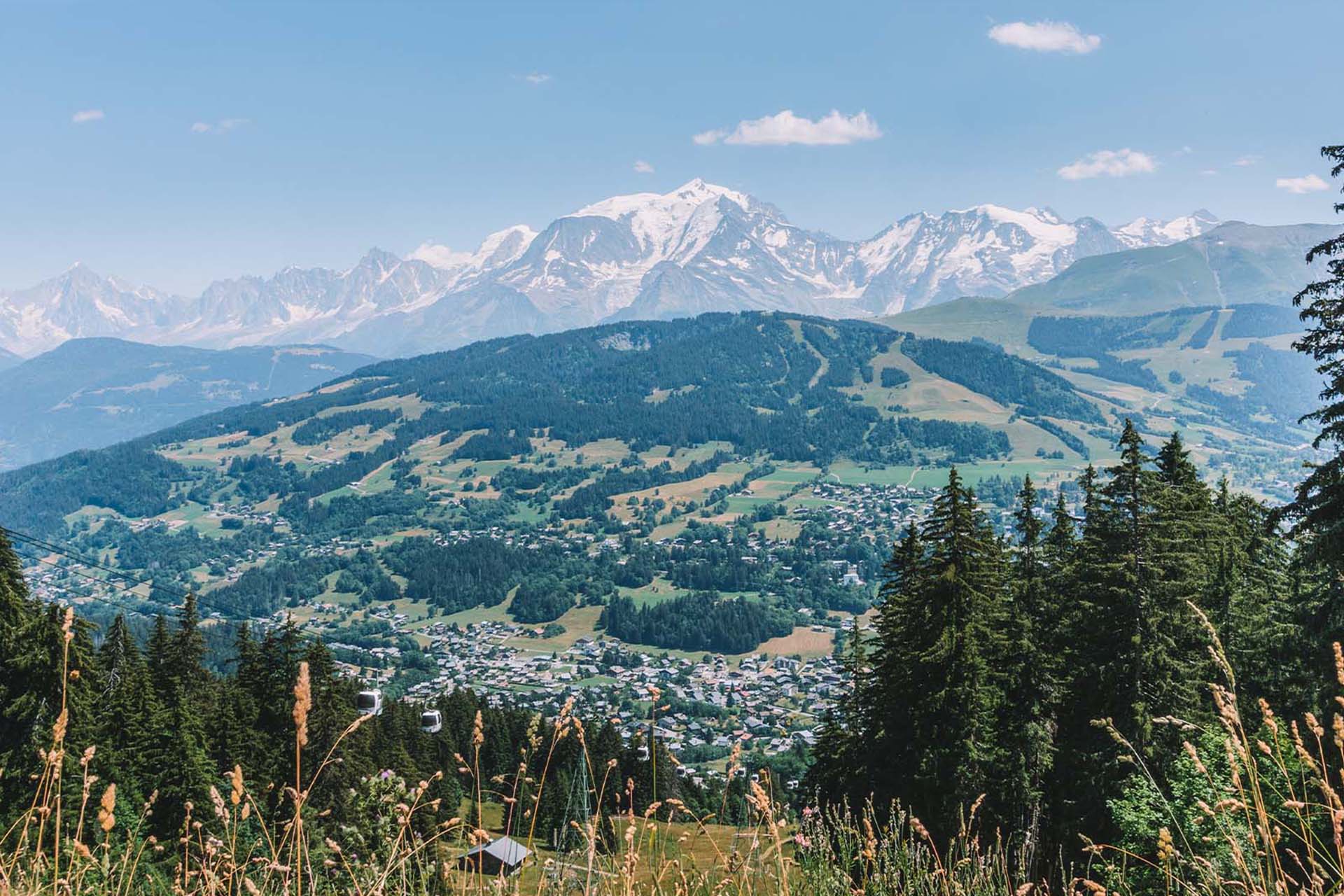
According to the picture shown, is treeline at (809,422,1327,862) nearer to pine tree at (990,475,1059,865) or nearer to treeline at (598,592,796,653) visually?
pine tree at (990,475,1059,865)

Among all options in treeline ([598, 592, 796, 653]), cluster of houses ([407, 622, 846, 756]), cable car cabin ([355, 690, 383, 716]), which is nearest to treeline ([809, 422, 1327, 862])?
cable car cabin ([355, 690, 383, 716])

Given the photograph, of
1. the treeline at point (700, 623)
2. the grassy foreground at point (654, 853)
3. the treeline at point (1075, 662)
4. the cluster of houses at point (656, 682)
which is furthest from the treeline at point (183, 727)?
the treeline at point (700, 623)

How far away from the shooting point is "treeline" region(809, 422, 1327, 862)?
17.9 metres

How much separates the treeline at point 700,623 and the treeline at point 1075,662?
121622 mm

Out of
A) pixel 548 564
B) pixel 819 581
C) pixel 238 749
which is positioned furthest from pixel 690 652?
pixel 238 749

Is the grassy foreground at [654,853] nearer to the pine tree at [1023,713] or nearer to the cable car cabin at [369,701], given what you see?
the cable car cabin at [369,701]

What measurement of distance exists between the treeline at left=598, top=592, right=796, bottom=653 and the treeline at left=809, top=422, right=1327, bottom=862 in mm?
121622

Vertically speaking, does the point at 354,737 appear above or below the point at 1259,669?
below

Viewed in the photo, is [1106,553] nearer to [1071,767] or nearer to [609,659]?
[1071,767]

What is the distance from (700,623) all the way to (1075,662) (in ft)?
434

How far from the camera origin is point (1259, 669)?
20.4 meters

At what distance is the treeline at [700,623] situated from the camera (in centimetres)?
14462

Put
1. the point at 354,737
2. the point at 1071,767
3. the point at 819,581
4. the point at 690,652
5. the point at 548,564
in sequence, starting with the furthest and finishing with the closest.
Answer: the point at 548,564, the point at 819,581, the point at 690,652, the point at 354,737, the point at 1071,767

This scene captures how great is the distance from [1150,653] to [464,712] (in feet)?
166
